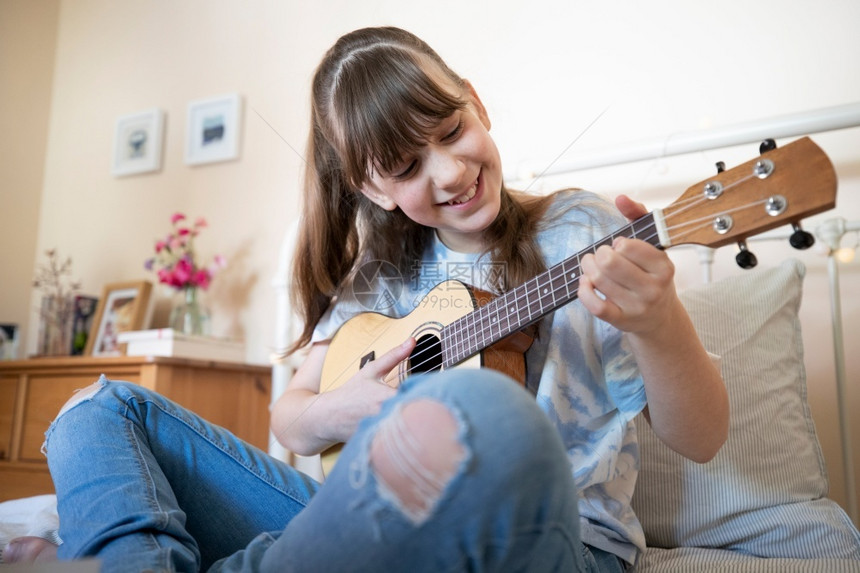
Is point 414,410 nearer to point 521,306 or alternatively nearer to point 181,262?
point 521,306

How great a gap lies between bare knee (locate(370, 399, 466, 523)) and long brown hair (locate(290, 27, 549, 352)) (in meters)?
0.50

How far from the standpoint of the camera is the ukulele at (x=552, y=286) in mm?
577

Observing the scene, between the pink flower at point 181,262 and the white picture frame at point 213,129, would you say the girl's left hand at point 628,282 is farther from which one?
the white picture frame at point 213,129

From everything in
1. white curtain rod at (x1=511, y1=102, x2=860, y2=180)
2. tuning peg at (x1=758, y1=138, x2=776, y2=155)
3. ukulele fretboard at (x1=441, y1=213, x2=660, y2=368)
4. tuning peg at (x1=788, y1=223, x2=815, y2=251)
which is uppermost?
white curtain rod at (x1=511, y1=102, x2=860, y2=180)

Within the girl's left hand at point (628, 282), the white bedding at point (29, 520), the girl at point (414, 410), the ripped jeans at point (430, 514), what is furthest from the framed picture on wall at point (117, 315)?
the girl's left hand at point (628, 282)

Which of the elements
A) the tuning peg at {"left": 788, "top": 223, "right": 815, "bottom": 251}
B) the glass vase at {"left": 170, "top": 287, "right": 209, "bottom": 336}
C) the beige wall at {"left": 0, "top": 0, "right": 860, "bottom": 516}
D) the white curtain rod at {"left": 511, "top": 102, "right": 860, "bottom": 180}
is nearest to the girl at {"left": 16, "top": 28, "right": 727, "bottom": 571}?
the tuning peg at {"left": 788, "top": 223, "right": 815, "bottom": 251}

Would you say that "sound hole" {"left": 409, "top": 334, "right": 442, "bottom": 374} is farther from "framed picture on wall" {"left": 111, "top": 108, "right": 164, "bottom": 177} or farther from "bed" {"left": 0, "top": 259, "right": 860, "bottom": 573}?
"framed picture on wall" {"left": 111, "top": 108, "right": 164, "bottom": 177}

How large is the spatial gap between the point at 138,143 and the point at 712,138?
1.94 m

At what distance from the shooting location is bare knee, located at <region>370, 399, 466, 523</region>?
404 millimetres

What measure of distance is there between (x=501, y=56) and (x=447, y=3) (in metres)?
0.23

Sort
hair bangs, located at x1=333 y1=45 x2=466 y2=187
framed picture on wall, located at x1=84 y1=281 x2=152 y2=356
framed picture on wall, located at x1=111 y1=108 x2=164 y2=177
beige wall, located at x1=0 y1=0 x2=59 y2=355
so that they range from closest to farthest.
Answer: hair bangs, located at x1=333 y1=45 x2=466 y2=187 < framed picture on wall, located at x1=84 y1=281 x2=152 y2=356 < framed picture on wall, located at x1=111 y1=108 x2=164 y2=177 < beige wall, located at x1=0 y1=0 x2=59 y2=355

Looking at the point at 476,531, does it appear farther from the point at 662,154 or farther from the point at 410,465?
the point at 662,154

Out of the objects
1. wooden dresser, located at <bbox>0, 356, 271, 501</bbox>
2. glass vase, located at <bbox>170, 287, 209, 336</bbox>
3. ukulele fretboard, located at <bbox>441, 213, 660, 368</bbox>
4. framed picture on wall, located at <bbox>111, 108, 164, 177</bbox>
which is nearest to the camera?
ukulele fretboard, located at <bbox>441, 213, 660, 368</bbox>

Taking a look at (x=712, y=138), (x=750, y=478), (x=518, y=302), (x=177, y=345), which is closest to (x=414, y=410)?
(x=518, y=302)
